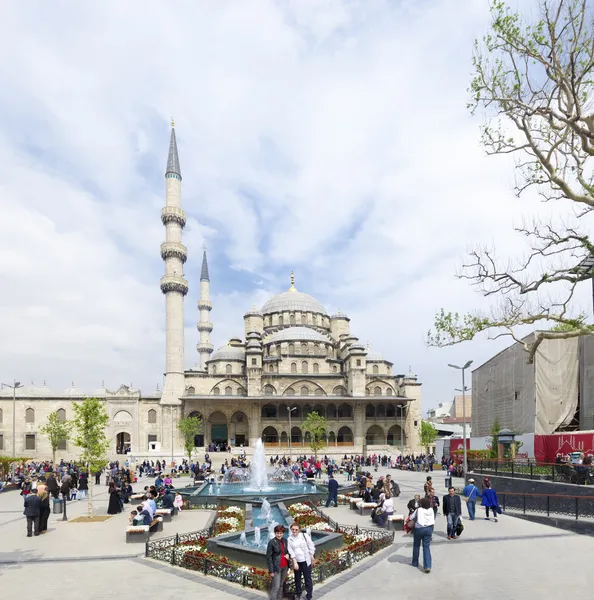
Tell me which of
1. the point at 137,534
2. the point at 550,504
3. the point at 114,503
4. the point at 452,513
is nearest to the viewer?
the point at 452,513

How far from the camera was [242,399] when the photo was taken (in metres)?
50.9

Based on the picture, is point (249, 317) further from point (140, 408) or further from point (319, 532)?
point (319, 532)

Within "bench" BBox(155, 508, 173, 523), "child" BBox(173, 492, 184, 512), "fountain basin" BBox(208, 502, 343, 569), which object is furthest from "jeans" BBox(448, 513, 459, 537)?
"child" BBox(173, 492, 184, 512)

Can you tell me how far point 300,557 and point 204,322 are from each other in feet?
211

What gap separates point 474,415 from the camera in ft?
128

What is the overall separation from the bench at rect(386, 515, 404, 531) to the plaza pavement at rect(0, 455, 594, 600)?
893 millimetres

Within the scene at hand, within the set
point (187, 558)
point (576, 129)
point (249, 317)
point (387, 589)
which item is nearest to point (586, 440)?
point (576, 129)

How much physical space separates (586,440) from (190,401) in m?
37.3

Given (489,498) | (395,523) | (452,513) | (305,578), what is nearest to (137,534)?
(305,578)

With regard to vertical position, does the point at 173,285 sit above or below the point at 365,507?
above

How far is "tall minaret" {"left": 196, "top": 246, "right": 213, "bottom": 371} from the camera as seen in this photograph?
6875 cm

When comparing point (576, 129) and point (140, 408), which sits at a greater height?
point (576, 129)

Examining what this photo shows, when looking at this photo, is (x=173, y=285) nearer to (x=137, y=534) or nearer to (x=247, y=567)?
(x=137, y=534)

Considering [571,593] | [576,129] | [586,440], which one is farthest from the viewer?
[586,440]
